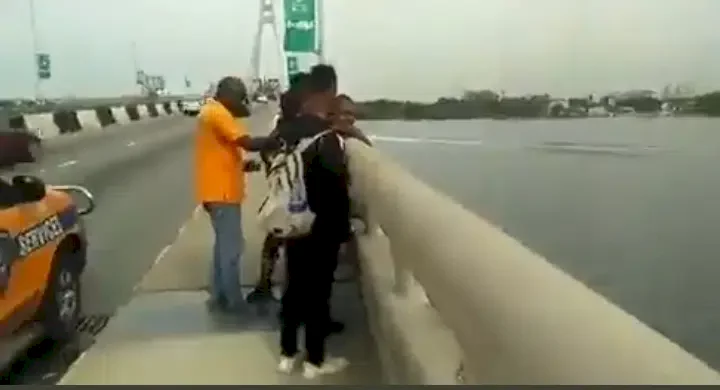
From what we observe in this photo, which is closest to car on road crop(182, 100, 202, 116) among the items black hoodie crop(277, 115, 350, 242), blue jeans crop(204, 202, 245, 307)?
blue jeans crop(204, 202, 245, 307)

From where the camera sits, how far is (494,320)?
2.97 meters

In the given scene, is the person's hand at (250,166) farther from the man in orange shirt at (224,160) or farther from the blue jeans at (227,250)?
the blue jeans at (227,250)

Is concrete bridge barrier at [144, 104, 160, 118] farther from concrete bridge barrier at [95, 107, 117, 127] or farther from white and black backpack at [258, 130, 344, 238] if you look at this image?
white and black backpack at [258, 130, 344, 238]

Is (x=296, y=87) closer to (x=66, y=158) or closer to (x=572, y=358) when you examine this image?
(x=572, y=358)

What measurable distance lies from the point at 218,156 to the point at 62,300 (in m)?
1.46

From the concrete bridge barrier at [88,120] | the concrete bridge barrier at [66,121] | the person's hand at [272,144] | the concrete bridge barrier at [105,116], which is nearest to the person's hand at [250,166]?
Answer: the person's hand at [272,144]

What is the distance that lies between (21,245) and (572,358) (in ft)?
20.0

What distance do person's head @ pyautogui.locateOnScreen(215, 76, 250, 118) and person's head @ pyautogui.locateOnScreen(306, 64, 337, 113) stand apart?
174 cm

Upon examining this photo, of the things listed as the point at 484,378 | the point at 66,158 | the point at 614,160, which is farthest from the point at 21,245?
the point at 66,158

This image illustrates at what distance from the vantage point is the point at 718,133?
409 inches

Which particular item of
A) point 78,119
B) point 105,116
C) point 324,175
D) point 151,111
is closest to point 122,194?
point 324,175

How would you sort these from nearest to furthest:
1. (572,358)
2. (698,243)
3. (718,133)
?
(572,358)
(718,133)
(698,243)

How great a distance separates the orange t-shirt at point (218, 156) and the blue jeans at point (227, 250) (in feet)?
0.28

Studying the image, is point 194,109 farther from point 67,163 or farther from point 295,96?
point 295,96
